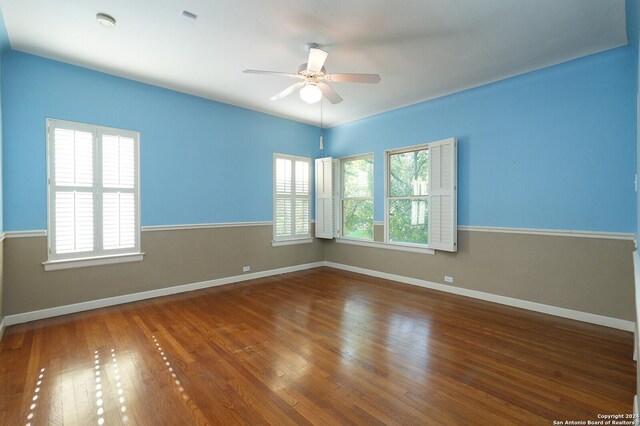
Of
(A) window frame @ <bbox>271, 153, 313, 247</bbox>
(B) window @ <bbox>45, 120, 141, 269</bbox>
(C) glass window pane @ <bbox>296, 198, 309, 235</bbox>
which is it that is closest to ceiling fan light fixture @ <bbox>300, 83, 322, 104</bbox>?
(B) window @ <bbox>45, 120, 141, 269</bbox>

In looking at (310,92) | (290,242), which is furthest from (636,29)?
(290,242)

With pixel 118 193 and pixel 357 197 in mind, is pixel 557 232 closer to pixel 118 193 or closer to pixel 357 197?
Answer: pixel 357 197

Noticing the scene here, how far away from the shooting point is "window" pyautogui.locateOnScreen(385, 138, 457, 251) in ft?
13.9

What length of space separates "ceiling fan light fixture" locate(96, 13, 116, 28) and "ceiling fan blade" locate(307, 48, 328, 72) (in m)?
1.69

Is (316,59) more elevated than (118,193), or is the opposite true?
(316,59)

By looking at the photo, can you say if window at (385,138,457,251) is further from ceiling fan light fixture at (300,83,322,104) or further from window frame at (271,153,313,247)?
ceiling fan light fixture at (300,83,322,104)

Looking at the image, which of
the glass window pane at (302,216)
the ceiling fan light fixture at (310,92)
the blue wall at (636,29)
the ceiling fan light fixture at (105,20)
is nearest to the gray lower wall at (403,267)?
the glass window pane at (302,216)

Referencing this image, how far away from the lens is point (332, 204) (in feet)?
19.0

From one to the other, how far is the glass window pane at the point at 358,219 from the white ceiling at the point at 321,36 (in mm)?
2319

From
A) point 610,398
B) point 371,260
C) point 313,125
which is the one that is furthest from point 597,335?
point 313,125

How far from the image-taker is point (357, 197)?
5711mm

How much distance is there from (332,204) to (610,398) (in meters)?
4.36

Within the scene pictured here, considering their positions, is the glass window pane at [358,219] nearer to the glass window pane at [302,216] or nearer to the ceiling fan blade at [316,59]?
the glass window pane at [302,216]

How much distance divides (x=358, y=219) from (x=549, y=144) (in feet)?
10.1
